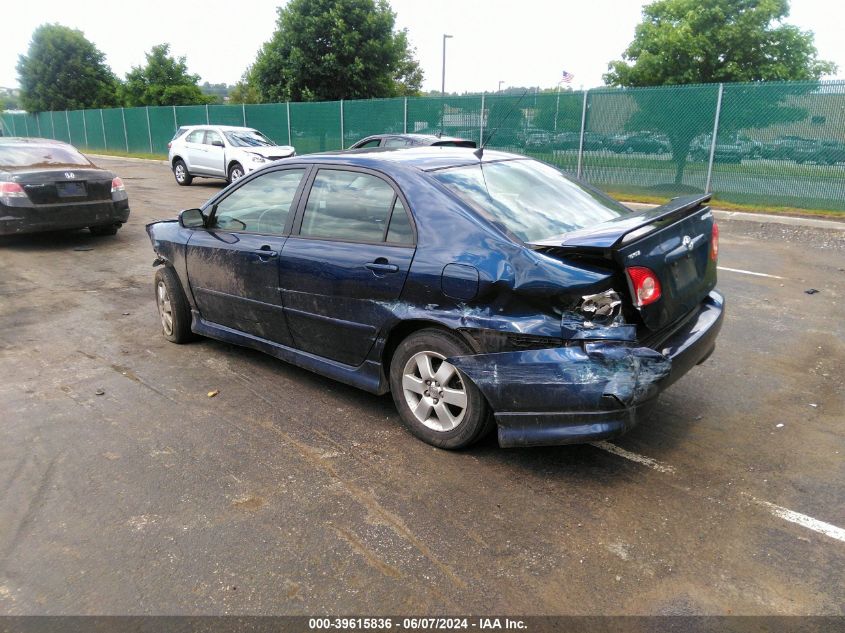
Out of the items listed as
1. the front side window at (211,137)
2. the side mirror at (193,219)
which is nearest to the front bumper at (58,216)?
the side mirror at (193,219)

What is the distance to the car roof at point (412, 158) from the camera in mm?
4020

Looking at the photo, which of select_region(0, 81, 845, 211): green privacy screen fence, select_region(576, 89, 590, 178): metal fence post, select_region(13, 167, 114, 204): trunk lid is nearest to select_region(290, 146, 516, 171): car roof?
select_region(0, 81, 845, 211): green privacy screen fence

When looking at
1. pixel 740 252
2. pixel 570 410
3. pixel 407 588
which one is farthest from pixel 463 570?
pixel 740 252

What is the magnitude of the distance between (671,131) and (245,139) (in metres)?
11.0

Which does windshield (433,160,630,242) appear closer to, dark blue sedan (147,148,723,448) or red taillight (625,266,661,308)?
dark blue sedan (147,148,723,448)

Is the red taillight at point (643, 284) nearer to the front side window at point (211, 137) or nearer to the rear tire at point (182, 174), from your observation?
the front side window at point (211, 137)

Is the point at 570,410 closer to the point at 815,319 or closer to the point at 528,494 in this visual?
the point at 528,494

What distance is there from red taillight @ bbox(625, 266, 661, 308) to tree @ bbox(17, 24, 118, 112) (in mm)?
45683

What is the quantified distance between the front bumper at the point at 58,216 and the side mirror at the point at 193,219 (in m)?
5.57

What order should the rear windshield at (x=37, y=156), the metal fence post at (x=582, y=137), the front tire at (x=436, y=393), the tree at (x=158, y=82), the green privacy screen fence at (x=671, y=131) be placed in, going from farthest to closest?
the tree at (x=158, y=82), the metal fence post at (x=582, y=137), the green privacy screen fence at (x=671, y=131), the rear windshield at (x=37, y=156), the front tire at (x=436, y=393)

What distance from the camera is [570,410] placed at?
318cm

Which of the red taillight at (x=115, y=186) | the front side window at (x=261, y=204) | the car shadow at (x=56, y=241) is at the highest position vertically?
the front side window at (x=261, y=204)

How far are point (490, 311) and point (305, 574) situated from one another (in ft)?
4.95

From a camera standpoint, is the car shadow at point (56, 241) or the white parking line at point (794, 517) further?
the car shadow at point (56, 241)
